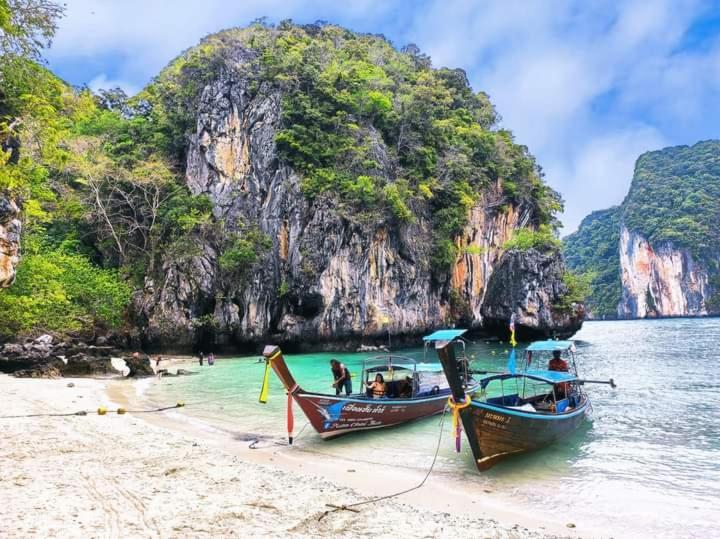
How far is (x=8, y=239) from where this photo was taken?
1093 cm

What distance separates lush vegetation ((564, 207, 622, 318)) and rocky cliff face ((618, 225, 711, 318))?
3.85 meters

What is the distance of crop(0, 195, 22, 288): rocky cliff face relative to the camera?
10.6m

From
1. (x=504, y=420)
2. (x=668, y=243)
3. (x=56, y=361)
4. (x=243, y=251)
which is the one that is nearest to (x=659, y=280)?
(x=668, y=243)

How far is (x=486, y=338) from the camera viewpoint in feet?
125

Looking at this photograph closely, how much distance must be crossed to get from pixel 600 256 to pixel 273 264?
303ft

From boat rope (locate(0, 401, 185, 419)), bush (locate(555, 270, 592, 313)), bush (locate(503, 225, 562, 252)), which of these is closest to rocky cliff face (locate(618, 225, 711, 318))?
bush (locate(555, 270, 592, 313))

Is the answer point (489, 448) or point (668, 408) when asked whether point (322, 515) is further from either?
point (668, 408)

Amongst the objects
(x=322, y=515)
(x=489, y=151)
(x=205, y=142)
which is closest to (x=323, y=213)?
(x=205, y=142)

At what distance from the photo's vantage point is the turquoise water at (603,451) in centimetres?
588

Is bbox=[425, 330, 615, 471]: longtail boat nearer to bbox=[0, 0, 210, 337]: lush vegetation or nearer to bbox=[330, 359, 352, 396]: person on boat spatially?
bbox=[330, 359, 352, 396]: person on boat

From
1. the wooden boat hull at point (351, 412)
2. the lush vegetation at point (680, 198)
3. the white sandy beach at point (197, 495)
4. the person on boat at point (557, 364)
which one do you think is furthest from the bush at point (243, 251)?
the lush vegetation at point (680, 198)

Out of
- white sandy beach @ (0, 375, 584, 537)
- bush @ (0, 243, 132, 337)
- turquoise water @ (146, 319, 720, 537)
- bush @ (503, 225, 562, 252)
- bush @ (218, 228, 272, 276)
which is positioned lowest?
turquoise water @ (146, 319, 720, 537)

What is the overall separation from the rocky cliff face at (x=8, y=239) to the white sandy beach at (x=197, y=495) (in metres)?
4.15

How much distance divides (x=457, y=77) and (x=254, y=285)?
78.9ft
